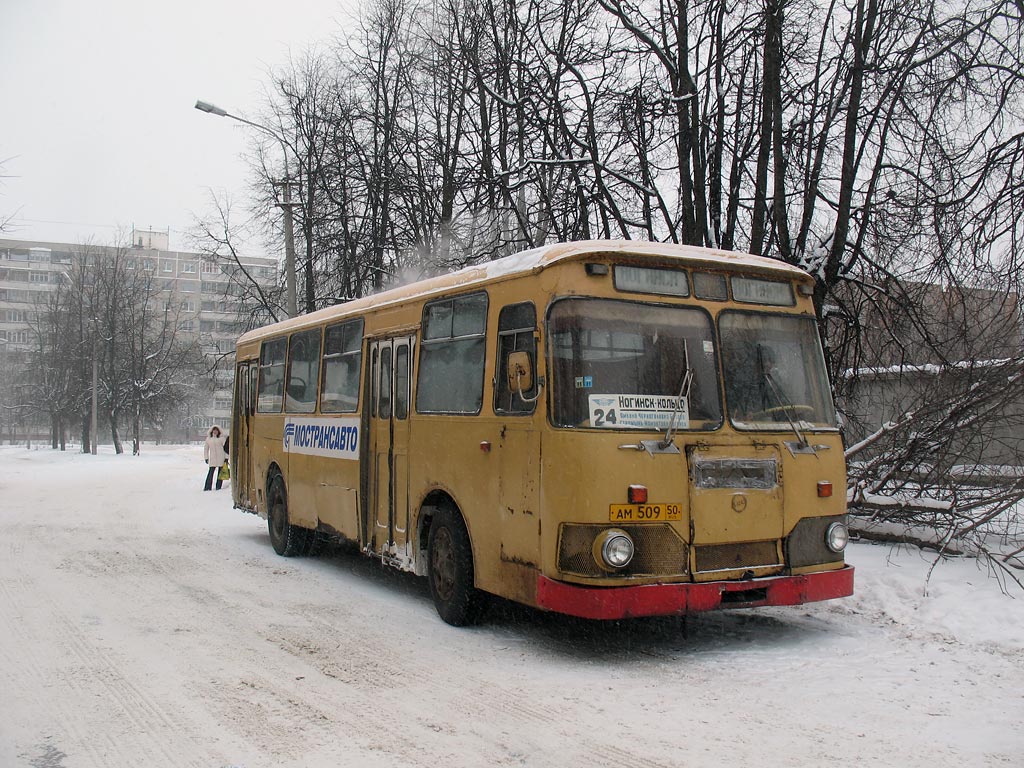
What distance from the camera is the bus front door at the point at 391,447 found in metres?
8.84


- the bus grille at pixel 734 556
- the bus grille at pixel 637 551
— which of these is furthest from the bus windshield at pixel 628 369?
the bus grille at pixel 734 556

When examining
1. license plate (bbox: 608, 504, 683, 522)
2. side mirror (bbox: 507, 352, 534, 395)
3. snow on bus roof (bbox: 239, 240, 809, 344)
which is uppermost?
snow on bus roof (bbox: 239, 240, 809, 344)

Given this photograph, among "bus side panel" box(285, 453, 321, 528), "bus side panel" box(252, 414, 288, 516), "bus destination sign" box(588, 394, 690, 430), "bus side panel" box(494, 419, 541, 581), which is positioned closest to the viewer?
"bus destination sign" box(588, 394, 690, 430)

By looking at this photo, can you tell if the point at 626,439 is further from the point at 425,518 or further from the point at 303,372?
the point at 303,372

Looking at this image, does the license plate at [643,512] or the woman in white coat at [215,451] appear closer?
the license plate at [643,512]

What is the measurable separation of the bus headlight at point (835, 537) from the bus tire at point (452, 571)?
108 inches

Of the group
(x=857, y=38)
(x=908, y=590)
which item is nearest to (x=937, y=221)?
(x=857, y=38)

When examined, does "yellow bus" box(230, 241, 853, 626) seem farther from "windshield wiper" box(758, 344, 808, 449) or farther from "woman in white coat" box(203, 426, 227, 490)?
"woman in white coat" box(203, 426, 227, 490)

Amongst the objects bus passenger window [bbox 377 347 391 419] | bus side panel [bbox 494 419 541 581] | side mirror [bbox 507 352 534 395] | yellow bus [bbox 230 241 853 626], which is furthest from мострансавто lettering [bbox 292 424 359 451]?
side mirror [bbox 507 352 534 395]

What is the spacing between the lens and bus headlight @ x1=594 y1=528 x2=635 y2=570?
6.37 metres

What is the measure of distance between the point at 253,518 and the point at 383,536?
29.2ft

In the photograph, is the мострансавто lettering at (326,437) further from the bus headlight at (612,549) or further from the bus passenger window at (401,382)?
the bus headlight at (612,549)

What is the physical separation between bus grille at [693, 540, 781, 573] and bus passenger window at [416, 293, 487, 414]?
213 centimetres

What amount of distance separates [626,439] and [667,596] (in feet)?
3.58
